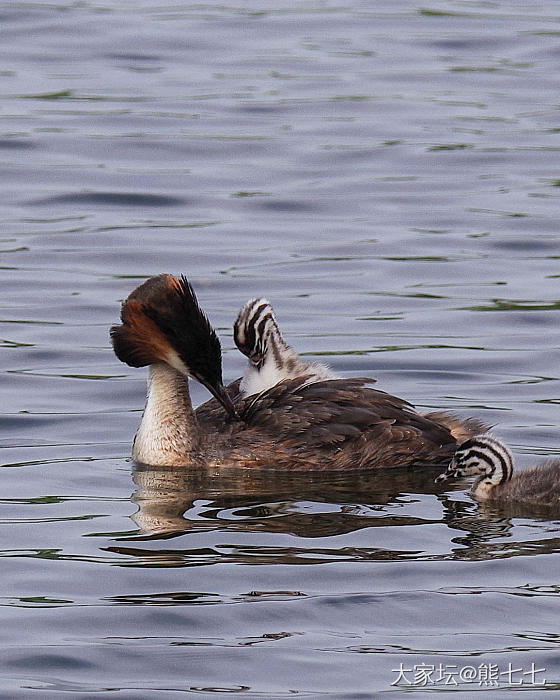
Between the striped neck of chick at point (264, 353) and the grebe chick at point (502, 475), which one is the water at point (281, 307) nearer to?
the grebe chick at point (502, 475)

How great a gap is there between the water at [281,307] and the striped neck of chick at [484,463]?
19 cm

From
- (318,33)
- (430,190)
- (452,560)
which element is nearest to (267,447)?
(452,560)

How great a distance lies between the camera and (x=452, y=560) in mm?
8789

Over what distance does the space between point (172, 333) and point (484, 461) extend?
2.11 m

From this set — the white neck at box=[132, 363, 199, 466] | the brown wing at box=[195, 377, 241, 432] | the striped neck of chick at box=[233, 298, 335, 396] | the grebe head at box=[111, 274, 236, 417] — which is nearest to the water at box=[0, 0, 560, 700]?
the white neck at box=[132, 363, 199, 466]

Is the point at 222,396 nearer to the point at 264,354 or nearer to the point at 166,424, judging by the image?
the point at 166,424

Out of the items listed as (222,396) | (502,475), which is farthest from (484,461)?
(222,396)

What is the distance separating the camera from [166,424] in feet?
35.9

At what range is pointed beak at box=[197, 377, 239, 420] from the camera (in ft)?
36.2

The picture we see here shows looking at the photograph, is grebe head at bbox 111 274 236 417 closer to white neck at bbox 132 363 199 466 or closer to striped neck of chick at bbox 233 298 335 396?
white neck at bbox 132 363 199 466

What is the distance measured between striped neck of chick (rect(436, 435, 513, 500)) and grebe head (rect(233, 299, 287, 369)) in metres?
1.78

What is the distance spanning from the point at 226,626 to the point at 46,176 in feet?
40.5

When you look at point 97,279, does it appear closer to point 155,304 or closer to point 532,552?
point 155,304

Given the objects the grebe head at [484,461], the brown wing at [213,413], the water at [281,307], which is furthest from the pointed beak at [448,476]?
the brown wing at [213,413]
